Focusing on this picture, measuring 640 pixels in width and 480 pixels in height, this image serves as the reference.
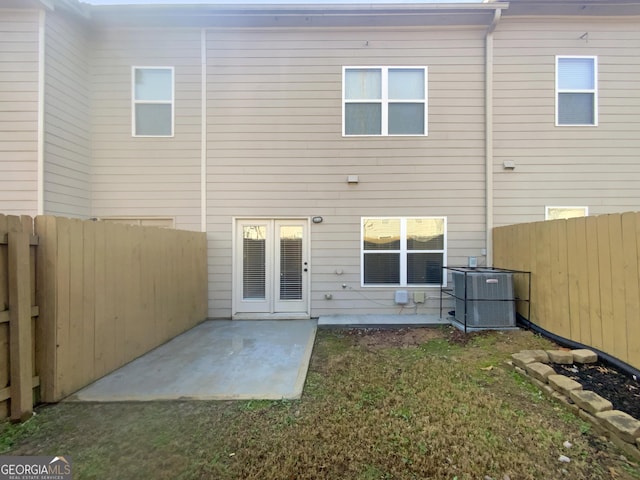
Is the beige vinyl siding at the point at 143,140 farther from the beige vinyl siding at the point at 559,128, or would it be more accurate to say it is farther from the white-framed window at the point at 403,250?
the beige vinyl siding at the point at 559,128

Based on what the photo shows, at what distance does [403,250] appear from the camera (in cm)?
604

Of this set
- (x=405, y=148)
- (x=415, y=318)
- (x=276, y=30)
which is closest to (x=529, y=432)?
(x=415, y=318)

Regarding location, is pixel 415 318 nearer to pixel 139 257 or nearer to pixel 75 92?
pixel 139 257

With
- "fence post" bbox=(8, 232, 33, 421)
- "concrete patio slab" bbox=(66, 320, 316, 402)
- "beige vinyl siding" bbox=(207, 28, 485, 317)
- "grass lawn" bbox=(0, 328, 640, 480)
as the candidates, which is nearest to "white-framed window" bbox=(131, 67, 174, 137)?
"beige vinyl siding" bbox=(207, 28, 485, 317)

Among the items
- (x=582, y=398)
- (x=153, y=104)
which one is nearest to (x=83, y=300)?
(x=153, y=104)

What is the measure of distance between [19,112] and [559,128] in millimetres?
9585

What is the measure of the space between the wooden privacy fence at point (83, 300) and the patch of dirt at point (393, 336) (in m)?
3.00

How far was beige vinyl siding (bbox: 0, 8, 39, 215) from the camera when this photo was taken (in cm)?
491

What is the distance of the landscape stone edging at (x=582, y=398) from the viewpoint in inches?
86.0

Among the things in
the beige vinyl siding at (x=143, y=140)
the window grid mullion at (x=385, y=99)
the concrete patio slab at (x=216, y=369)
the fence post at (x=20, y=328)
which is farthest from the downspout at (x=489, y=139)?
the fence post at (x=20, y=328)

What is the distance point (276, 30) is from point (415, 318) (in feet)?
20.2

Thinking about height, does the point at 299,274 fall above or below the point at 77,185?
below

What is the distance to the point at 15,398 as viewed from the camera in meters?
2.50

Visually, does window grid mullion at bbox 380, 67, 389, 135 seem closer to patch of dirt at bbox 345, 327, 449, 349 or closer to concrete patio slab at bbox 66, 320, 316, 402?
patch of dirt at bbox 345, 327, 449, 349
